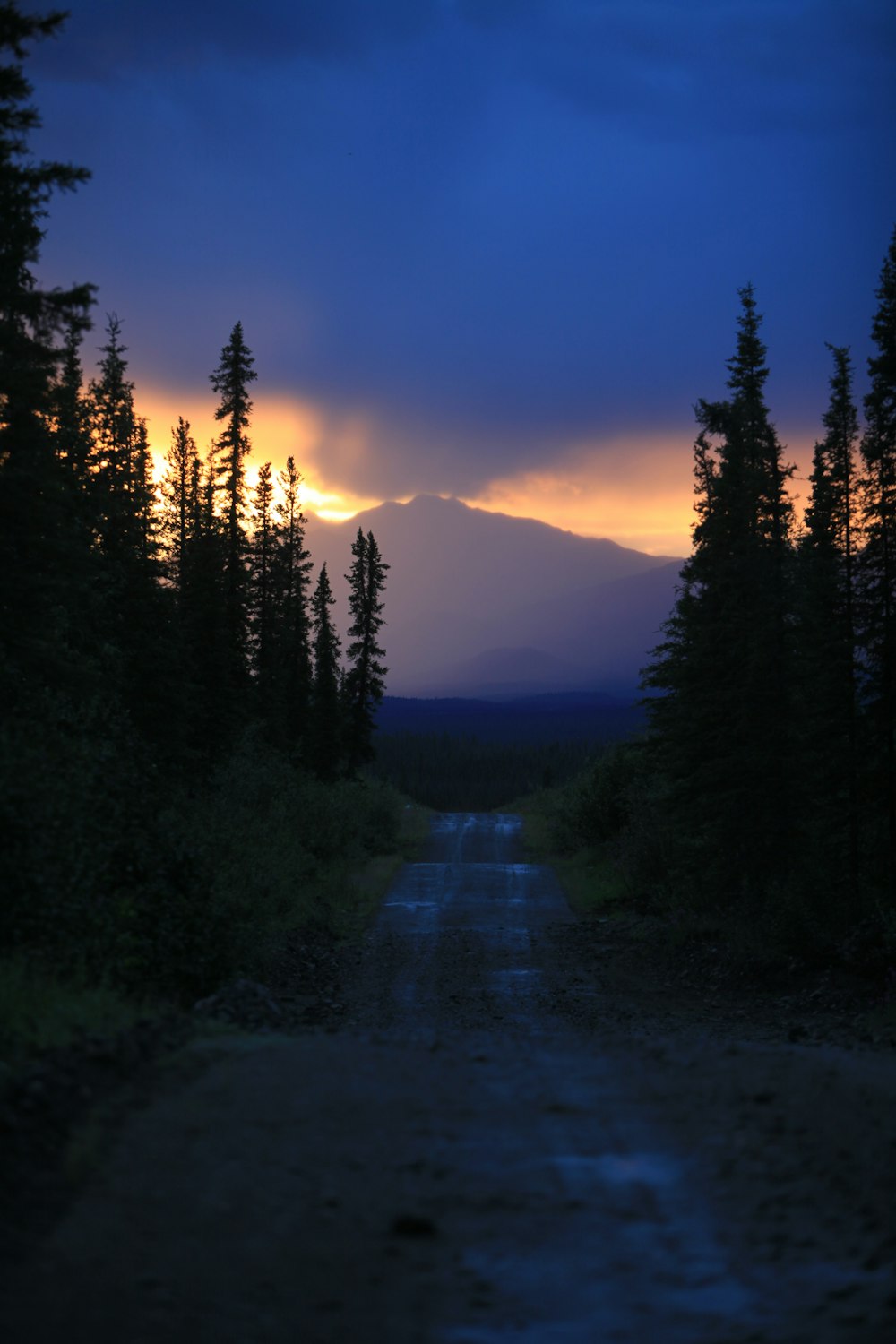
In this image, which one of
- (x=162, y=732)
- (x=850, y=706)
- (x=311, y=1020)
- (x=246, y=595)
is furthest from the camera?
(x=246, y=595)

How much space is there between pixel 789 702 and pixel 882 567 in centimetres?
430

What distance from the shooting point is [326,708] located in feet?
206

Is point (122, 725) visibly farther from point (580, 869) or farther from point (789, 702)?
point (580, 869)

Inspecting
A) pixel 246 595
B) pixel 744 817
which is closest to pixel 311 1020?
pixel 744 817

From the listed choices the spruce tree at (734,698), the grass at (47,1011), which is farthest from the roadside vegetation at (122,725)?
the spruce tree at (734,698)

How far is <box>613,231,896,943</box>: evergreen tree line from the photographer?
23234 mm

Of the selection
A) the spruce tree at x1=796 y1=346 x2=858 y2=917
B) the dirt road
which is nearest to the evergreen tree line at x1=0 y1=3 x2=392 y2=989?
the dirt road

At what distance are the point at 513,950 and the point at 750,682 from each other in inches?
299

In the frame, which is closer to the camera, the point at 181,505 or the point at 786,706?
the point at 786,706

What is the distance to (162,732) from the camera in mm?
32406

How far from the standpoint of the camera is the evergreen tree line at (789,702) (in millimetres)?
23234

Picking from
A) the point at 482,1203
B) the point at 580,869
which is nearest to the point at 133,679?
the point at 580,869

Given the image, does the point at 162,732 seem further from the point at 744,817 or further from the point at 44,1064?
the point at 44,1064

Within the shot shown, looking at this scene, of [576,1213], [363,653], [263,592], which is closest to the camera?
[576,1213]
